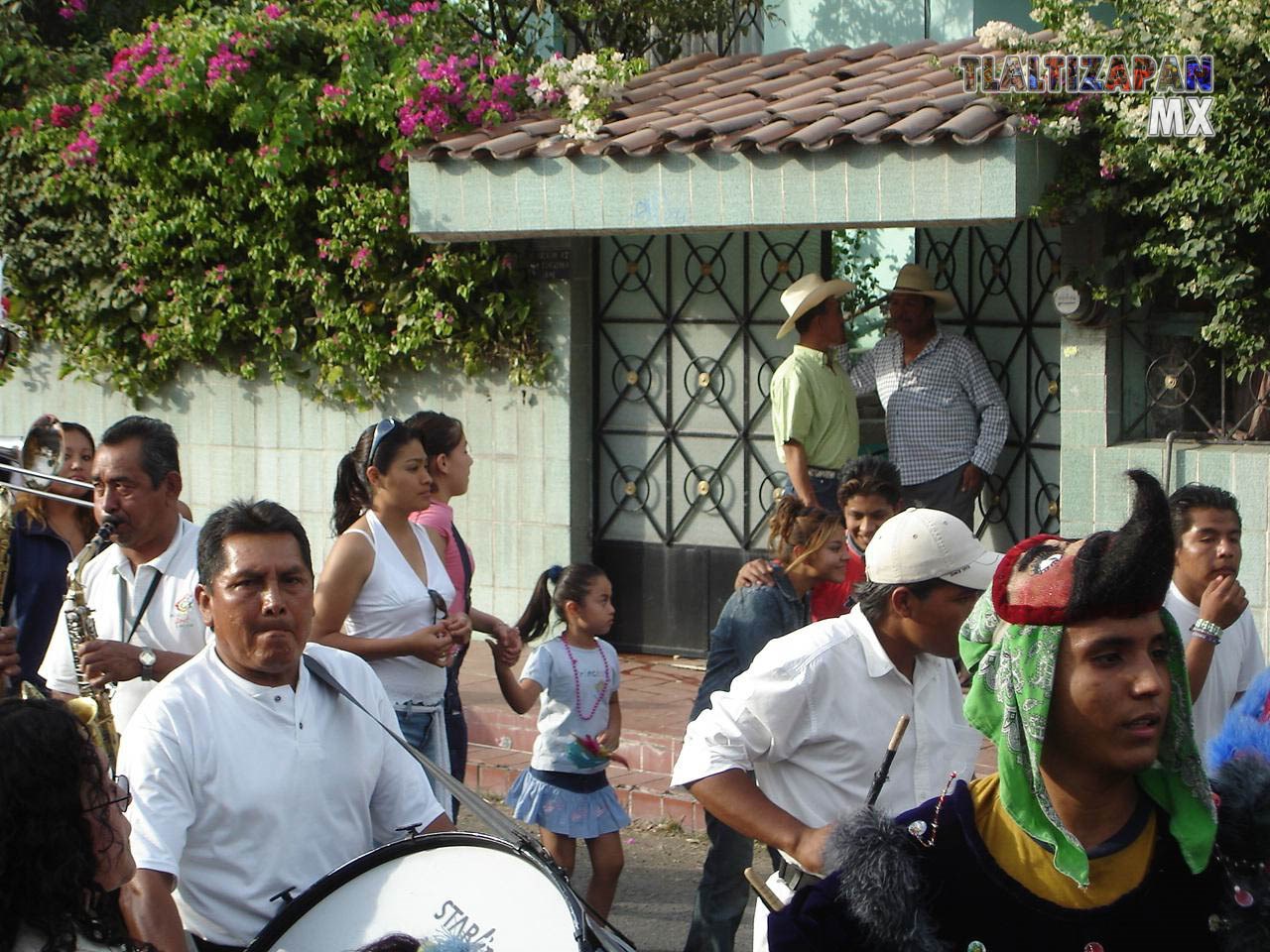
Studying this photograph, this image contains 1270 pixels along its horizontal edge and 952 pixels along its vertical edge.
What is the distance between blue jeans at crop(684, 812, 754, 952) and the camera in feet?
17.1

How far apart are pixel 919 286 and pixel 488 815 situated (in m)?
5.90

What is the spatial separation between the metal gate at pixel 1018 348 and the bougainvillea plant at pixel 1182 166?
2.58 ft

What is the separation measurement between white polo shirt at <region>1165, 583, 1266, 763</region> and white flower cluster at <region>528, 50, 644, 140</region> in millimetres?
5618

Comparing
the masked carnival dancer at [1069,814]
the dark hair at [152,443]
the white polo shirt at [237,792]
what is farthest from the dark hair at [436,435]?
the masked carnival dancer at [1069,814]

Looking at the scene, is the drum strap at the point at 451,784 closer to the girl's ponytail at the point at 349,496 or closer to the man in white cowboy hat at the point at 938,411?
the girl's ponytail at the point at 349,496

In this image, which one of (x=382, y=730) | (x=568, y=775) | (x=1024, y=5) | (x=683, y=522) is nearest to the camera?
(x=382, y=730)

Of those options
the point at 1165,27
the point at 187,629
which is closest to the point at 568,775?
the point at 187,629

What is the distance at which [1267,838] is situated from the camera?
7.98 feet

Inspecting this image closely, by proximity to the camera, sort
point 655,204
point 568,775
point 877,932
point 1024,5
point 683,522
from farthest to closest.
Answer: point 1024,5
point 683,522
point 655,204
point 568,775
point 877,932

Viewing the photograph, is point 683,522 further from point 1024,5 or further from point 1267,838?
point 1267,838

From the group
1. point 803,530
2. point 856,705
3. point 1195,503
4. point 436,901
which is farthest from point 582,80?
point 436,901

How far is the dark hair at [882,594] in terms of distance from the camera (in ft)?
12.1

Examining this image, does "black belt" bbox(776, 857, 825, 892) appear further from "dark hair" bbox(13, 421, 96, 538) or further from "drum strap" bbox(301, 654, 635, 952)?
"dark hair" bbox(13, 421, 96, 538)

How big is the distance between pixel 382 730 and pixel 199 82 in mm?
7690
